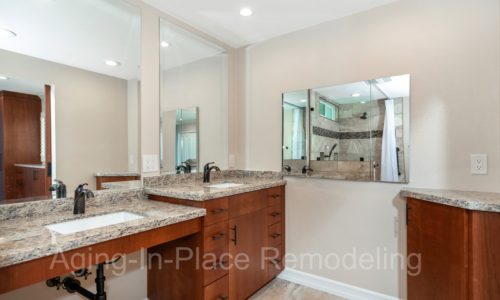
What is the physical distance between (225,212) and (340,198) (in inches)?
39.5

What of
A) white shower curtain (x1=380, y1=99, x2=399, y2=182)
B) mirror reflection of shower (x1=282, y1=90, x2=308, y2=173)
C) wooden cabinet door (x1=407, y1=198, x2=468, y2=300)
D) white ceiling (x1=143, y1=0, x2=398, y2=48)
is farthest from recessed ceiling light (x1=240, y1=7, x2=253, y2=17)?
wooden cabinet door (x1=407, y1=198, x2=468, y2=300)

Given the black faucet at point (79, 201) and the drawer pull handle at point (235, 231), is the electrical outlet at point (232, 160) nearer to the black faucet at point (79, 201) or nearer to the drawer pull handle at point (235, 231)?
the drawer pull handle at point (235, 231)

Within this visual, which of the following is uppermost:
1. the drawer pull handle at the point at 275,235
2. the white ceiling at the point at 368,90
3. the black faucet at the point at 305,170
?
the white ceiling at the point at 368,90

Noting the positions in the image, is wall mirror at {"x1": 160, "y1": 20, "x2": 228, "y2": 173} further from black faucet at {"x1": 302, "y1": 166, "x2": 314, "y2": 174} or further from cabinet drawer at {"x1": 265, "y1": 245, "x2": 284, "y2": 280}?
cabinet drawer at {"x1": 265, "y1": 245, "x2": 284, "y2": 280}

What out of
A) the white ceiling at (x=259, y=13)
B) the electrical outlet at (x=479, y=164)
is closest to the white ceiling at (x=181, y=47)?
the white ceiling at (x=259, y=13)

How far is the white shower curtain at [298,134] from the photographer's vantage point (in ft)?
7.88

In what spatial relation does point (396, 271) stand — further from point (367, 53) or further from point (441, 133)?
point (367, 53)

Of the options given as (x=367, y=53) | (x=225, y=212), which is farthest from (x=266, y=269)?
(x=367, y=53)

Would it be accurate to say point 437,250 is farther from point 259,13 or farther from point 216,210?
point 259,13

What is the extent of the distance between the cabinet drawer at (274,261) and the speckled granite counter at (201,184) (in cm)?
58

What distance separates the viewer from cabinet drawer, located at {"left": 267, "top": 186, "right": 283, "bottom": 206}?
2283 millimetres

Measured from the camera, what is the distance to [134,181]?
193 centimetres

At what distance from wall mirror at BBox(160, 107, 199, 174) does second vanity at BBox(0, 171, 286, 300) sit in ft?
0.39

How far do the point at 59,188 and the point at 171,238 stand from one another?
75 cm
